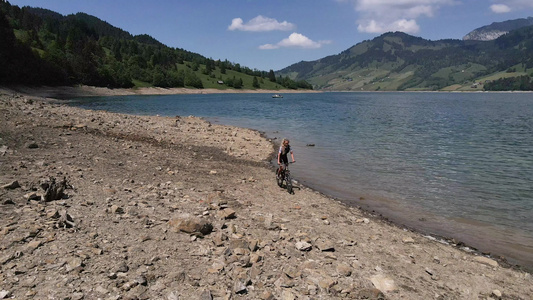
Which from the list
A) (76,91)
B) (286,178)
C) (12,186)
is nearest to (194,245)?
(12,186)

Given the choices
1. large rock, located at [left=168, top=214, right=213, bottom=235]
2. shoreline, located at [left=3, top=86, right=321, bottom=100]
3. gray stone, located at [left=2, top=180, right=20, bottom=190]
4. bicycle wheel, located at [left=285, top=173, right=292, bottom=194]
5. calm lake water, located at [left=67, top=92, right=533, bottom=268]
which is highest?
shoreline, located at [left=3, top=86, right=321, bottom=100]

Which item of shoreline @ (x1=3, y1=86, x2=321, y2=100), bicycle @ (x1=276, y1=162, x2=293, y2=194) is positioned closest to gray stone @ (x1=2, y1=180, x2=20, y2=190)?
bicycle @ (x1=276, y1=162, x2=293, y2=194)

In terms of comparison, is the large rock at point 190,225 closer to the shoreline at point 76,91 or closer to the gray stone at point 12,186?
the gray stone at point 12,186

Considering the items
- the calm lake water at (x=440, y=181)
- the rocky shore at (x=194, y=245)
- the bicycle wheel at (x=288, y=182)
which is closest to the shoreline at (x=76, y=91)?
the calm lake water at (x=440, y=181)

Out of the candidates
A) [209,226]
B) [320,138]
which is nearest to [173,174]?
[209,226]

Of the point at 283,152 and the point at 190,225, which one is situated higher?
the point at 283,152

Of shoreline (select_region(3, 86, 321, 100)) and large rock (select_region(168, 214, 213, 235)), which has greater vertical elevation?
shoreline (select_region(3, 86, 321, 100))

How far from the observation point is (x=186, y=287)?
6363 millimetres

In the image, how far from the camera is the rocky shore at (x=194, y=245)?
6.37 meters

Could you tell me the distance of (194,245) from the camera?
8.02 metres

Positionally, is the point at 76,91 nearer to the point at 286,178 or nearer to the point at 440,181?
the point at 286,178

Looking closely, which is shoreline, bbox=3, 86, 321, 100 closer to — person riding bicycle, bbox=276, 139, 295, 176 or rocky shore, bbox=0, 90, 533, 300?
rocky shore, bbox=0, 90, 533, 300

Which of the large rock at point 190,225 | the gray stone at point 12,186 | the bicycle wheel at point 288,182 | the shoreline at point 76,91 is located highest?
the shoreline at point 76,91

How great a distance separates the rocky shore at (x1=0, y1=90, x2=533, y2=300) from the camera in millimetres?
6371
